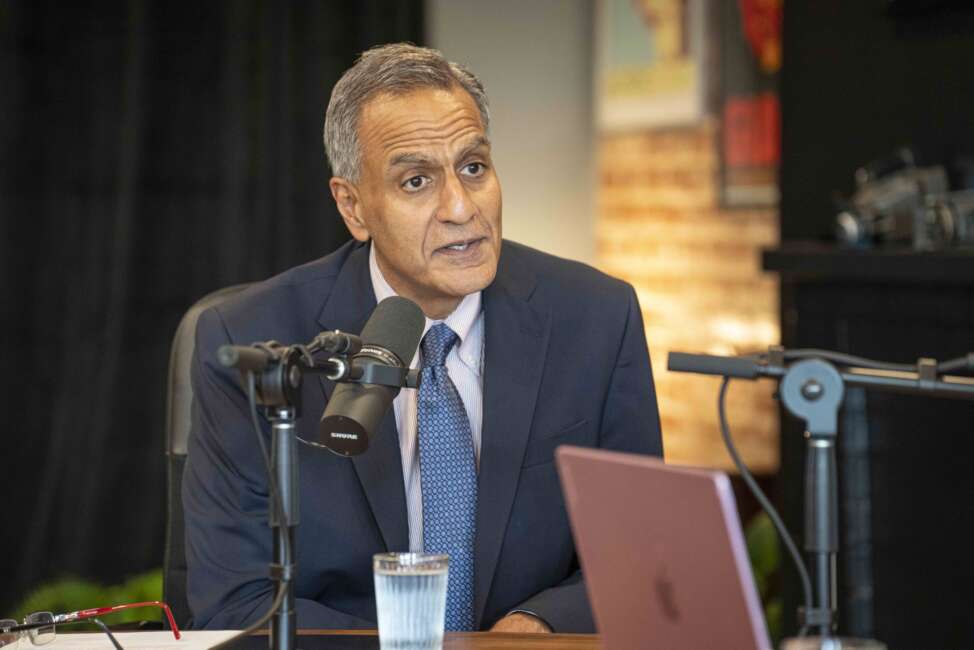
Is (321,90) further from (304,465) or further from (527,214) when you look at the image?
(304,465)

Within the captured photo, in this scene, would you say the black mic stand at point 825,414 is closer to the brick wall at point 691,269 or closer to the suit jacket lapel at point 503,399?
the suit jacket lapel at point 503,399

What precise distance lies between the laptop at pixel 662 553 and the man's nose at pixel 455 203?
93 centimetres

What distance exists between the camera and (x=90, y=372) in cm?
396

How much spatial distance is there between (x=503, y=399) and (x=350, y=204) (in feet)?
1.31

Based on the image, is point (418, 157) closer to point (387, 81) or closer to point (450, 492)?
point (387, 81)

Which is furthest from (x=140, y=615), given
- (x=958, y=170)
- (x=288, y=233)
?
(x=958, y=170)

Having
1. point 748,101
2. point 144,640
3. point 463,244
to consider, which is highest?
point 748,101

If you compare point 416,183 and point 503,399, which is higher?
point 416,183

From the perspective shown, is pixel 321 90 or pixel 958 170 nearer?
pixel 958 170

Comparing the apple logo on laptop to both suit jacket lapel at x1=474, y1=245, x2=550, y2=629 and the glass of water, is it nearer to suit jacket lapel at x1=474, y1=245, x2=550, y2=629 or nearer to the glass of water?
the glass of water

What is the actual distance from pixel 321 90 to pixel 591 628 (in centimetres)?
280

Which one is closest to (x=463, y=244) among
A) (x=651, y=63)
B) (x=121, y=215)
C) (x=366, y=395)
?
(x=366, y=395)

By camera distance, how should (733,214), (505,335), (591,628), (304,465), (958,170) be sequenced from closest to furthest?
(591,628) < (304,465) < (505,335) < (958,170) < (733,214)

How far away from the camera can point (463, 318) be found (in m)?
2.06
